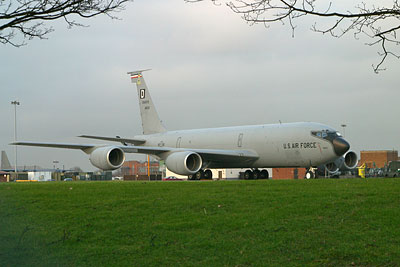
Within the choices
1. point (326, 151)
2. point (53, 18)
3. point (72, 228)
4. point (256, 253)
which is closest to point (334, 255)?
point (256, 253)

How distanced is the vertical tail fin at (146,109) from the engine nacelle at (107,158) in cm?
1132

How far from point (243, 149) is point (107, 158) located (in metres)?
8.66

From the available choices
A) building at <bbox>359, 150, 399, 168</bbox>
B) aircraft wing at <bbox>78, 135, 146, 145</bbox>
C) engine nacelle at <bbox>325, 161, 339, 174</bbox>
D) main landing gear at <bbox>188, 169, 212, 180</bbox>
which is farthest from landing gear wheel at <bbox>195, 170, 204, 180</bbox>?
building at <bbox>359, 150, 399, 168</bbox>

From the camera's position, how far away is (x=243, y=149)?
31.1 metres

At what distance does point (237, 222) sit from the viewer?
9.68m

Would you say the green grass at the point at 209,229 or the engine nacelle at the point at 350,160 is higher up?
the engine nacelle at the point at 350,160

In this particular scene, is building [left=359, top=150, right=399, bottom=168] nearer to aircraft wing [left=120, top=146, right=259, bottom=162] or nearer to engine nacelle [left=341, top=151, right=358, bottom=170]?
engine nacelle [left=341, top=151, right=358, bottom=170]

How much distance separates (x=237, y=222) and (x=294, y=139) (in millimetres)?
19673

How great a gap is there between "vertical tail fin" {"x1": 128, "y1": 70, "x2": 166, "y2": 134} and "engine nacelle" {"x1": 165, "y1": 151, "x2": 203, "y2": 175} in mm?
9547

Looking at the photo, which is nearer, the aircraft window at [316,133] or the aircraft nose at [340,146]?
the aircraft nose at [340,146]

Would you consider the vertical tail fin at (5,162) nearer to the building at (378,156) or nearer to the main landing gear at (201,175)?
the building at (378,156)

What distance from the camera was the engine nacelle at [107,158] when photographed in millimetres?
26469

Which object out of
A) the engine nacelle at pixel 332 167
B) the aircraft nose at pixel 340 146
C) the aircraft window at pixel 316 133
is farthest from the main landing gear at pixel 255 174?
the aircraft nose at pixel 340 146

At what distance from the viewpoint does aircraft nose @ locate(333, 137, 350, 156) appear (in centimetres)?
2738
